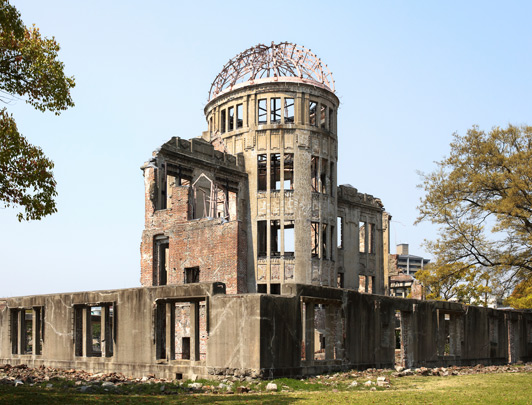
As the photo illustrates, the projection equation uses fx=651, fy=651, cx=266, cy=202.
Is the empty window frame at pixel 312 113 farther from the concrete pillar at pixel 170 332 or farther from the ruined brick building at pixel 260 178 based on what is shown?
the concrete pillar at pixel 170 332

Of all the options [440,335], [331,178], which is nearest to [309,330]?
[440,335]

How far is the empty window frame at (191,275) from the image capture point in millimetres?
Answer: 28219

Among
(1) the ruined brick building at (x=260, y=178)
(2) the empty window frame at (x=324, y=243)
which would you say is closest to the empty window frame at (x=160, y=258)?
(1) the ruined brick building at (x=260, y=178)

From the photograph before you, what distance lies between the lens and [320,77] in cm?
3366

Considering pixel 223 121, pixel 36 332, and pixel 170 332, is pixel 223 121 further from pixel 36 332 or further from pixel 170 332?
pixel 170 332

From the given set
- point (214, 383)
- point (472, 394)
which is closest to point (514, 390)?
point (472, 394)

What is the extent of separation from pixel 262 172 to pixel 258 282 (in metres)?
6.36

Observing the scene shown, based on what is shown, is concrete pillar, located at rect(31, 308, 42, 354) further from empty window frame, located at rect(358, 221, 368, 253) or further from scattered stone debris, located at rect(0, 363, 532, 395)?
empty window frame, located at rect(358, 221, 368, 253)

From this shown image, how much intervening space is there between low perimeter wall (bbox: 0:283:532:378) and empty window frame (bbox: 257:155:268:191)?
30.2 feet

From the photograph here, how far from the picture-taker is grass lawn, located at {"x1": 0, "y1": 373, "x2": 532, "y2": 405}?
1200 centimetres

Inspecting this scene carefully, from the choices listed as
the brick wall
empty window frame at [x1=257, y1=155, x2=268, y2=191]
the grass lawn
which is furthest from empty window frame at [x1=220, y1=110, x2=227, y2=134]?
the grass lawn

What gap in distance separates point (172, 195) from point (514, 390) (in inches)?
680

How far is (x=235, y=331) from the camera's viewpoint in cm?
1691

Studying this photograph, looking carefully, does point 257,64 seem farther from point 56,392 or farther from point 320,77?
point 56,392
